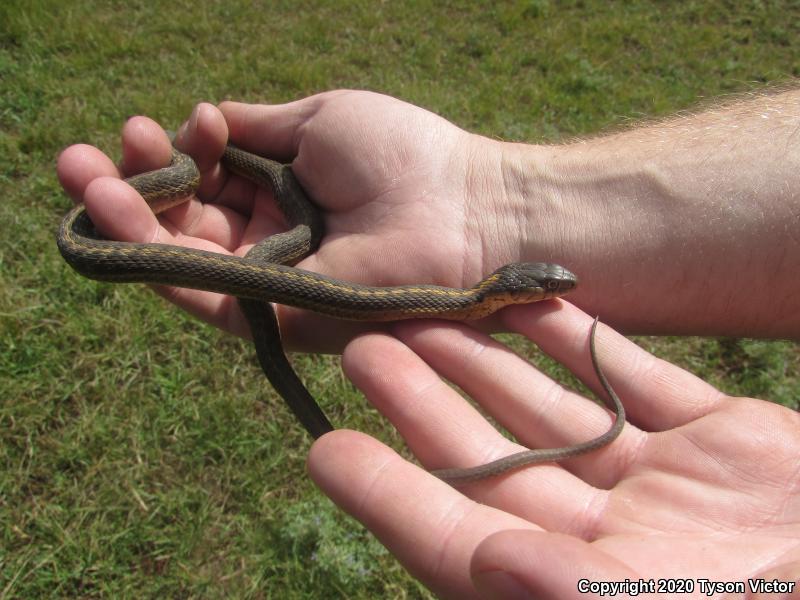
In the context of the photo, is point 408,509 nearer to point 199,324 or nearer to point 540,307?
point 540,307

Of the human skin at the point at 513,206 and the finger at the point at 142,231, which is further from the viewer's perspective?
the finger at the point at 142,231

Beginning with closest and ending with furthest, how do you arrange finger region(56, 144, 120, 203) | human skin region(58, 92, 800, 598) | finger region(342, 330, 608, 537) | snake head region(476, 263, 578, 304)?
1. human skin region(58, 92, 800, 598)
2. finger region(342, 330, 608, 537)
3. snake head region(476, 263, 578, 304)
4. finger region(56, 144, 120, 203)

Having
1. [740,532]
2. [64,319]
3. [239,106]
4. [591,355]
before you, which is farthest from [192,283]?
[740,532]

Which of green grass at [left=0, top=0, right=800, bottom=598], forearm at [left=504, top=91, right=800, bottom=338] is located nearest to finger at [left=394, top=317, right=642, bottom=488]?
forearm at [left=504, top=91, right=800, bottom=338]

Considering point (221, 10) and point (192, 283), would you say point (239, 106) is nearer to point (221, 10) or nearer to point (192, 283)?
point (192, 283)

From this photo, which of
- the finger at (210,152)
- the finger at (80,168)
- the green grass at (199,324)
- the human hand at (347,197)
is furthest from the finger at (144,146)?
the green grass at (199,324)

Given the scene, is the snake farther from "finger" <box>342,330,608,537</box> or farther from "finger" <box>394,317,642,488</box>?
"finger" <box>342,330,608,537</box>

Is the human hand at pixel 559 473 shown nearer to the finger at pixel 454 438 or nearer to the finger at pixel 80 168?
the finger at pixel 454 438
